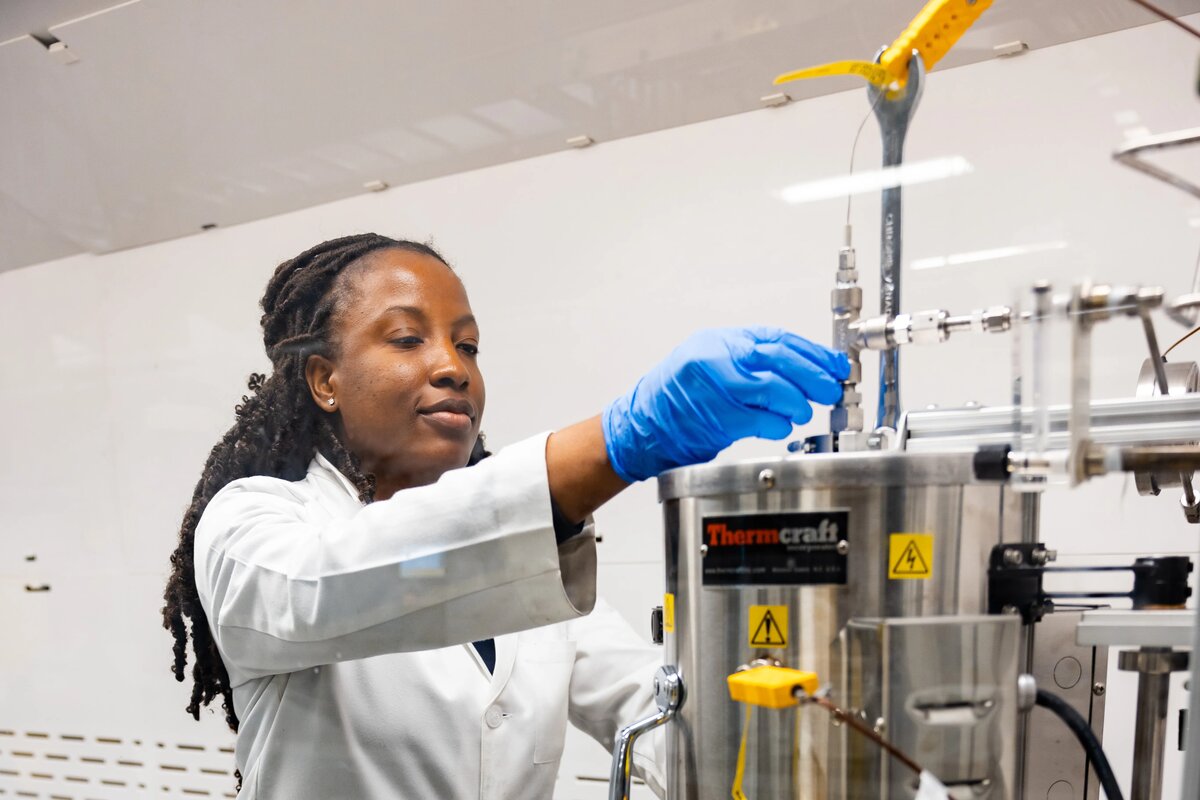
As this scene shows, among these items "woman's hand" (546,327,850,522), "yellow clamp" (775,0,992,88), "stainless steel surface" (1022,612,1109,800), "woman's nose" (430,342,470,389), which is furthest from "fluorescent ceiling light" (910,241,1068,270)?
"woman's nose" (430,342,470,389)

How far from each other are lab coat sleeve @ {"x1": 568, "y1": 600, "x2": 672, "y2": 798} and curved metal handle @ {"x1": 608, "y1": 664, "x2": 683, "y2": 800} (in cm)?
35

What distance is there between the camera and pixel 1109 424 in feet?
2.71

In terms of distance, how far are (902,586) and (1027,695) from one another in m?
0.14

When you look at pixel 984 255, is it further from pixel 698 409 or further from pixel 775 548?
pixel 775 548

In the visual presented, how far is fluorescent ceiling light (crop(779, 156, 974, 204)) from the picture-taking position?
118 centimetres

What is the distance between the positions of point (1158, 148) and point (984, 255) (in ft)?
0.80

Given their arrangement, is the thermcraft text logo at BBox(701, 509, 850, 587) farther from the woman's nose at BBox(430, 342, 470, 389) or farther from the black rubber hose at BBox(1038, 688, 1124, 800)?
the woman's nose at BBox(430, 342, 470, 389)

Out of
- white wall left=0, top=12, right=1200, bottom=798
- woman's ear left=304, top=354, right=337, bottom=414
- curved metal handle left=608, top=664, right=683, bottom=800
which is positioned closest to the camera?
curved metal handle left=608, top=664, right=683, bottom=800

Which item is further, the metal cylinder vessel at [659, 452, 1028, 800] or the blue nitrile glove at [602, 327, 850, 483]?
the blue nitrile glove at [602, 327, 850, 483]

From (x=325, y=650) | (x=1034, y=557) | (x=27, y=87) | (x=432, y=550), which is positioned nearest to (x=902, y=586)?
(x=1034, y=557)

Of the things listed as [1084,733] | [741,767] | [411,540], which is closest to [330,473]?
[411,540]

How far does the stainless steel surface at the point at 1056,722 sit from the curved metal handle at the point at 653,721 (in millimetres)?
327

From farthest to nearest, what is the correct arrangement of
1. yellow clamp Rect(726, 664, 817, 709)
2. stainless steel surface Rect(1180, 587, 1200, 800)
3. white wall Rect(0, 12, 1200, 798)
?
white wall Rect(0, 12, 1200, 798)
yellow clamp Rect(726, 664, 817, 709)
stainless steel surface Rect(1180, 587, 1200, 800)

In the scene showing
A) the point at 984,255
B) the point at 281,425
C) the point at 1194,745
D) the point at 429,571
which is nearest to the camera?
the point at 1194,745
